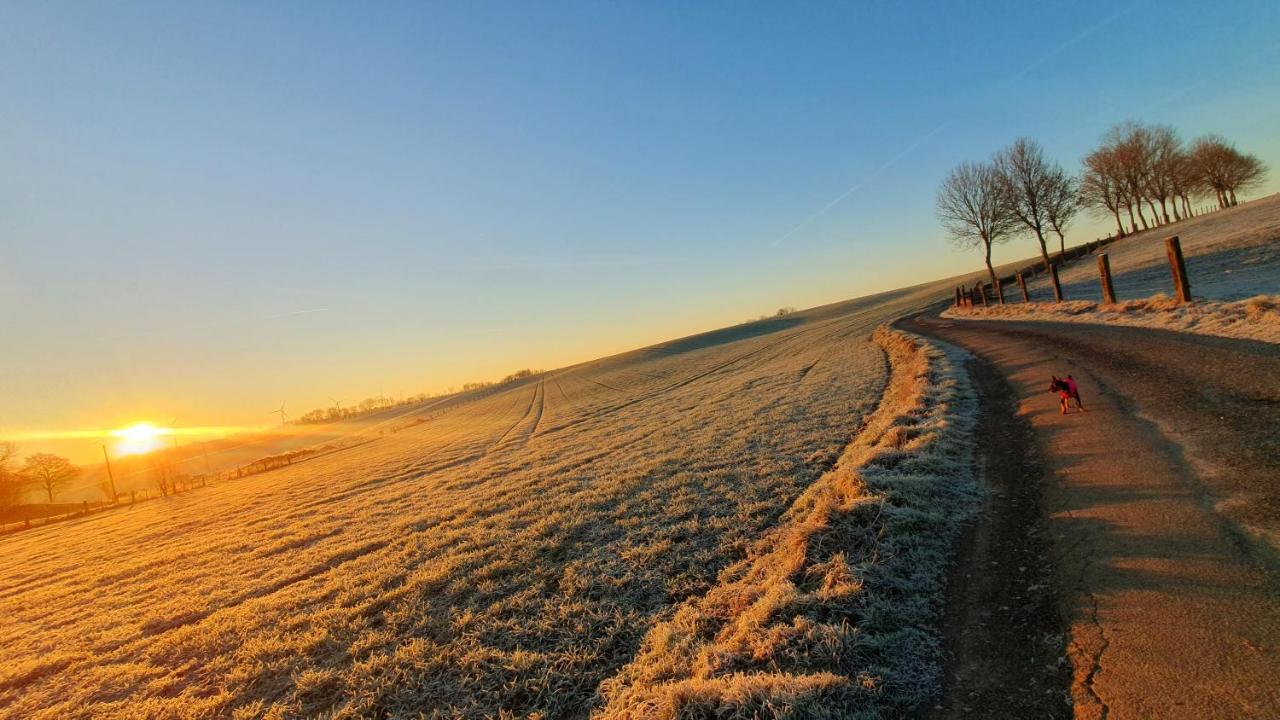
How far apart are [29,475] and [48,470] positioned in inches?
238

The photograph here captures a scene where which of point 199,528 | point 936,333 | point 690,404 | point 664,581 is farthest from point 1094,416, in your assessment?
point 199,528

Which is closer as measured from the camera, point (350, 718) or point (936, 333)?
point (350, 718)

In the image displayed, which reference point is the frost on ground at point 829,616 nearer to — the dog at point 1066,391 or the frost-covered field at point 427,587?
the frost-covered field at point 427,587

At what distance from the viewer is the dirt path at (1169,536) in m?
3.39

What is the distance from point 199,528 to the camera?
63.2ft

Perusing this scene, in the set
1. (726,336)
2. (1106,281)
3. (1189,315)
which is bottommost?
(1189,315)

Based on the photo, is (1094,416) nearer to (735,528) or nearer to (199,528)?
(735,528)

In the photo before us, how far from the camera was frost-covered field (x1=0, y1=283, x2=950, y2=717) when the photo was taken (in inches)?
Result: 227

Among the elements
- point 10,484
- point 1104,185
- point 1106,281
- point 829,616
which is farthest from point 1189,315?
point 10,484

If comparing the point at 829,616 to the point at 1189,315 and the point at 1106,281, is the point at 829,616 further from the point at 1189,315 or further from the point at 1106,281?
the point at 1106,281

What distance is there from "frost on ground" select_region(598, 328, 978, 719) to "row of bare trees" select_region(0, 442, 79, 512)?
311ft

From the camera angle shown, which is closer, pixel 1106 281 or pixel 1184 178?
pixel 1106 281

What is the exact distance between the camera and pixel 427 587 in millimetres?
8305

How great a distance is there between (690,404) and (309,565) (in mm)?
19420
